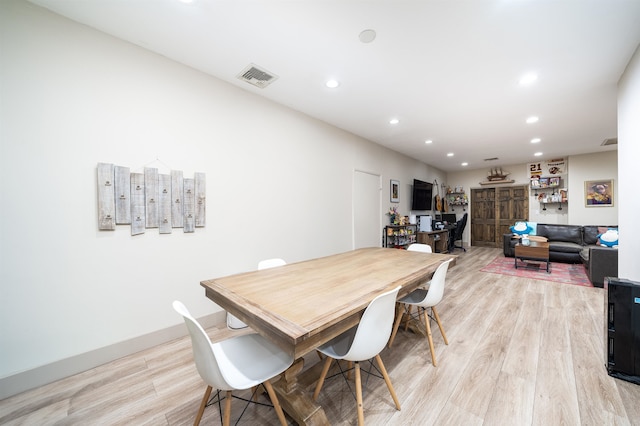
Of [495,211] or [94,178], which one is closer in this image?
[94,178]

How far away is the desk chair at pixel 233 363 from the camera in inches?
38.9

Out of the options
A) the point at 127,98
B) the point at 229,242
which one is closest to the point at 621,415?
the point at 229,242

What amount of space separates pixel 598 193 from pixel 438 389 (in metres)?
7.38

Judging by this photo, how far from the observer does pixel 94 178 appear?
1868mm

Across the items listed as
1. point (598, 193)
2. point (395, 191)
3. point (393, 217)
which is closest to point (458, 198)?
point (598, 193)

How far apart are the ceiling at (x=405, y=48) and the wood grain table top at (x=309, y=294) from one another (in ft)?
6.33

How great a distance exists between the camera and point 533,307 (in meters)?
2.99

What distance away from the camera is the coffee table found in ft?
14.5

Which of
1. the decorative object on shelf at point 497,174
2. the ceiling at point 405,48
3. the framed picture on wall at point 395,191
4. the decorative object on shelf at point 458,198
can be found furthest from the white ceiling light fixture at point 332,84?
the decorative object on shelf at point 458,198

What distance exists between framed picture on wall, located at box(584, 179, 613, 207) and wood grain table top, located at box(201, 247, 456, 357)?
6597mm

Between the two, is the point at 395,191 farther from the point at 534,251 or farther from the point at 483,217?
the point at 483,217

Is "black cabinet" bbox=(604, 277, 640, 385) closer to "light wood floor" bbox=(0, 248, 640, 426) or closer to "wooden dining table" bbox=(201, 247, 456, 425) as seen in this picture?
"light wood floor" bbox=(0, 248, 640, 426)

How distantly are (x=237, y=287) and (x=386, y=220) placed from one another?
417 cm

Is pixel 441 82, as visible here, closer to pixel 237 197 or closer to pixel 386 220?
pixel 237 197
